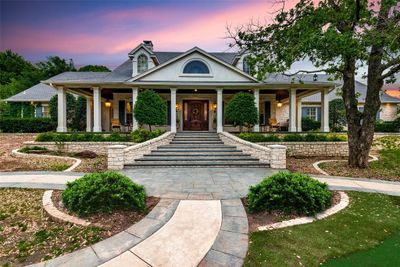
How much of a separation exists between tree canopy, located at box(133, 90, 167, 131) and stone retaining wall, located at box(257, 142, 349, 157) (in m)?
6.32

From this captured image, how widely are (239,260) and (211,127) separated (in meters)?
14.4

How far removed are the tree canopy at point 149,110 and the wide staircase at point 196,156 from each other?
1740 mm

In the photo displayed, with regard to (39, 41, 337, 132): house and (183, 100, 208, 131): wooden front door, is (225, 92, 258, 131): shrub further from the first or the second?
(183, 100, 208, 131): wooden front door

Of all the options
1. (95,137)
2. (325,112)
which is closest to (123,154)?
(95,137)

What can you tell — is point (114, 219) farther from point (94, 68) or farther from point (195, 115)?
point (94, 68)

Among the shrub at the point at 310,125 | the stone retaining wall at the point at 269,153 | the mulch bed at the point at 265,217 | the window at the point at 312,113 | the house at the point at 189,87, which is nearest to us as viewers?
the mulch bed at the point at 265,217

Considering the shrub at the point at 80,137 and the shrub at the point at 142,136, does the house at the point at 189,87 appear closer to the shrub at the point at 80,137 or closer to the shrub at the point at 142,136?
the shrub at the point at 80,137

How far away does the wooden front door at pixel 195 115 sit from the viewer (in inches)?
677

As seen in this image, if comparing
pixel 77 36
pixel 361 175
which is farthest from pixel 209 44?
pixel 361 175

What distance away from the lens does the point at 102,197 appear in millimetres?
4238

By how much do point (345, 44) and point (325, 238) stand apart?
19.2ft

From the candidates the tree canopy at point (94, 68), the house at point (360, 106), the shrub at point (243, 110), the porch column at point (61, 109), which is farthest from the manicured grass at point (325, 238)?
the tree canopy at point (94, 68)

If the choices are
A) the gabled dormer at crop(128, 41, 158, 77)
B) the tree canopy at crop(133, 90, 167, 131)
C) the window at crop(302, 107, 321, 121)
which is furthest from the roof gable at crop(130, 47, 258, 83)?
the window at crop(302, 107, 321, 121)

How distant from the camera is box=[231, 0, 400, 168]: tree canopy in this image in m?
6.66
